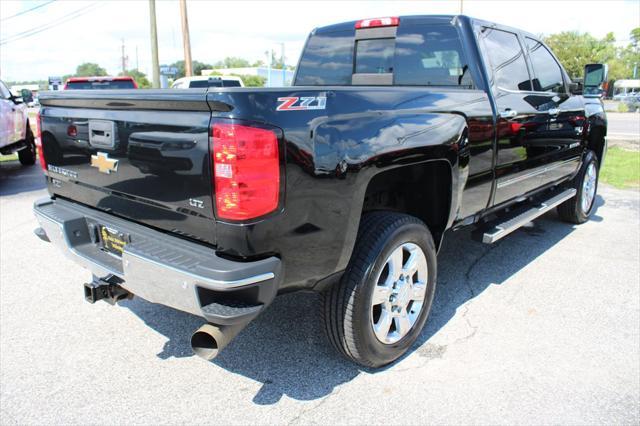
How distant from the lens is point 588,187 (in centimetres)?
604

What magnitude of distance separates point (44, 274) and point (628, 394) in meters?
4.37

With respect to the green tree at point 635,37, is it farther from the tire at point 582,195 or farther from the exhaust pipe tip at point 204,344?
the exhaust pipe tip at point 204,344

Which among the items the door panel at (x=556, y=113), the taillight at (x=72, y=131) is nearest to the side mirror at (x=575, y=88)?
the door panel at (x=556, y=113)

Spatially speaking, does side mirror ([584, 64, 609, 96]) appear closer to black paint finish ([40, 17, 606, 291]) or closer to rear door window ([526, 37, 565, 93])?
rear door window ([526, 37, 565, 93])

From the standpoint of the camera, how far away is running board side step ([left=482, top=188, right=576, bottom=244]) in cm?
362

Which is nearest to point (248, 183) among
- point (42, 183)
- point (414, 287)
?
point (414, 287)

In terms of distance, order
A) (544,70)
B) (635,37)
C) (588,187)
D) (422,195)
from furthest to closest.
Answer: (635,37), (588,187), (544,70), (422,195)

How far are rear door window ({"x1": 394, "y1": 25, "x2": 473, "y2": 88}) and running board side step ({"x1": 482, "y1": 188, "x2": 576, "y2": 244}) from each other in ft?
3.60

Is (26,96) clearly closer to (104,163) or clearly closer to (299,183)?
(104,163)

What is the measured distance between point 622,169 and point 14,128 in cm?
1158

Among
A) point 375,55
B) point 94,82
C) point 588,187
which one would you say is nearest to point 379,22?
point 375,55

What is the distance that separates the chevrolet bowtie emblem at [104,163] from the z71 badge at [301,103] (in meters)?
0.99

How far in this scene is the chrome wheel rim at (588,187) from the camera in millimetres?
5871

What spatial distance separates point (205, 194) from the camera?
2.12 m
